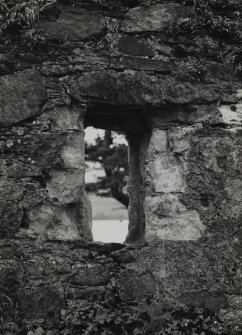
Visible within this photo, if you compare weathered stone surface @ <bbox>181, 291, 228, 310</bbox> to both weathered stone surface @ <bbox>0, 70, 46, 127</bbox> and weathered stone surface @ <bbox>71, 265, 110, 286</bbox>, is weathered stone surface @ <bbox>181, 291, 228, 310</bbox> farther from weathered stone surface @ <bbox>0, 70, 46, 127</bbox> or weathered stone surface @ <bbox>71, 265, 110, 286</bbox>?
weathered stone surface @ <bbox>0, 70, 46, 127</bbox>

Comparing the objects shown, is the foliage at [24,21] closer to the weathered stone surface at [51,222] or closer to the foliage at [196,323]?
the weathered stone surface at [51,222]

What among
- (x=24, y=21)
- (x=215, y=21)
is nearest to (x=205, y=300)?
(x=215, y=21)

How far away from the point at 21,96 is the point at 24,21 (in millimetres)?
565

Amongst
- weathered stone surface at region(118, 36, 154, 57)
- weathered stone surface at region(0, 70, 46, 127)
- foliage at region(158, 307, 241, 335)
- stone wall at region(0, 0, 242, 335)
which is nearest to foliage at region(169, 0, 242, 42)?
stone wall at region(0, 0, 242, 335)

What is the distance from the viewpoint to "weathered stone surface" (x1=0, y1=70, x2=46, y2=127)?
3.61 meters

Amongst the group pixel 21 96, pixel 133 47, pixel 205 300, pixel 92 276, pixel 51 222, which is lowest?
pixel 205 300

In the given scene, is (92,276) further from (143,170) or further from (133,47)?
(133,47)

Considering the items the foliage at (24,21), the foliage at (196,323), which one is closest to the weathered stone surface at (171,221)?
the foliage at (196,323)

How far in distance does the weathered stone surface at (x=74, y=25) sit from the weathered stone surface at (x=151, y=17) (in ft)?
0.70

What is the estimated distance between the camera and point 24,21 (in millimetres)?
3689

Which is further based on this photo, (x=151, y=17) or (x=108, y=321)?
(x=151, y=17)

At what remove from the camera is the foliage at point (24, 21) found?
12.0 feet

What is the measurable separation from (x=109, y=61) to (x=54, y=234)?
1362mm

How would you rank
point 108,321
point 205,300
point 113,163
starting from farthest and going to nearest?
point 113,163
point 205,300
point 108,321
